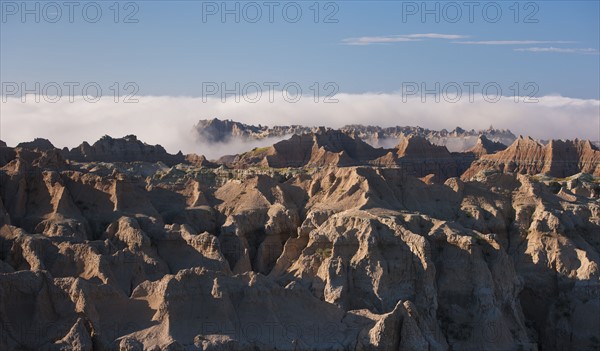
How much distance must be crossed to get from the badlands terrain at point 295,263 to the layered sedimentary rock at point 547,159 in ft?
225

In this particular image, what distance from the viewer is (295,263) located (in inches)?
2655

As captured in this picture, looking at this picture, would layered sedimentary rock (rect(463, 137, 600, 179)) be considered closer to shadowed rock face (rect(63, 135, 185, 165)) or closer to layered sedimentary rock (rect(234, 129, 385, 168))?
layered sedimentary rock (rect(234, 129, 385, 168))

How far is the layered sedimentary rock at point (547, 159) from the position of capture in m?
160

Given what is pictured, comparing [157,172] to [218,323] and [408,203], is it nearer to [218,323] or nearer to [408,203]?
[408,203]

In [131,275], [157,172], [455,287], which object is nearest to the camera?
[131,275]

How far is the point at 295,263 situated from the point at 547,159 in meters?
104

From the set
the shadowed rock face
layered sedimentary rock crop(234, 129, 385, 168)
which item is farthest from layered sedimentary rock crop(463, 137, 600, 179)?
the shadowed rock face

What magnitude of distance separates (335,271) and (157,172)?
2594 inches

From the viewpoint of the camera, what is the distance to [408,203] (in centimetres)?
8156

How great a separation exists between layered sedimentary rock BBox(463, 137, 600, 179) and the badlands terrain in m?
68.5

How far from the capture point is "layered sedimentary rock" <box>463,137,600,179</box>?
160 metres

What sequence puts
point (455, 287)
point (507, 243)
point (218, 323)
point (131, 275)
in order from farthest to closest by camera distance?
point (507, 243) → point (455, 287) → point (131, 275) → point (218, 323)

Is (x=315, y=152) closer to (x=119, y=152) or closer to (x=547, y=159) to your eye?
(x=119, y=152)

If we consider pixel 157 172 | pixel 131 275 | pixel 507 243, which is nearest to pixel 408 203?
pixel 507 243
